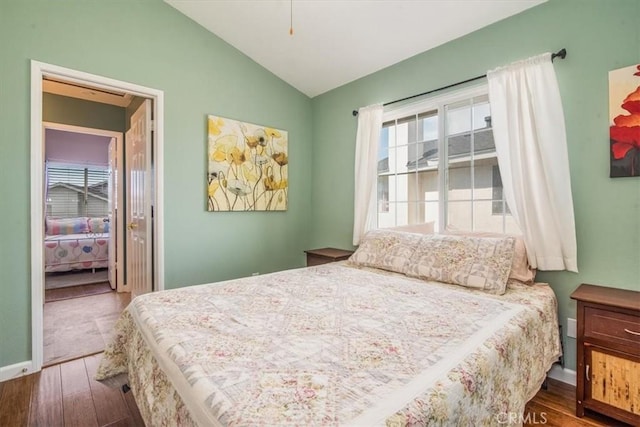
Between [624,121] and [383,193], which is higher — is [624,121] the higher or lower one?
the higher one

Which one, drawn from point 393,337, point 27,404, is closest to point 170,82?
point 27,404

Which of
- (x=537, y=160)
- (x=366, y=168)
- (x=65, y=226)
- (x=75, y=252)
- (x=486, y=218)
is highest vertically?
(x=366, y=168)

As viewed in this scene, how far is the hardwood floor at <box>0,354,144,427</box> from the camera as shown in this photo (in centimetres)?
165

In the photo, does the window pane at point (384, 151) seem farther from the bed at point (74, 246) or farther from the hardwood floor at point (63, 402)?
the bed at point (74, 246)

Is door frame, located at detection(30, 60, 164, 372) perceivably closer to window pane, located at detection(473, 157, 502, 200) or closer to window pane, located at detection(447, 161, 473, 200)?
window pane, located at detection(447, 161, 473, 200)

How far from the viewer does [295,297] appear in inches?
70.3

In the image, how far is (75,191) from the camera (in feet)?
21.9

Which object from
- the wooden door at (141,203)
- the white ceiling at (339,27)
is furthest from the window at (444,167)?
the wooden door at (141,203)

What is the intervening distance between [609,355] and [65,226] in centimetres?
775

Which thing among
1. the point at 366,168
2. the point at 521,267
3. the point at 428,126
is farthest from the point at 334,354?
the point at 428,126

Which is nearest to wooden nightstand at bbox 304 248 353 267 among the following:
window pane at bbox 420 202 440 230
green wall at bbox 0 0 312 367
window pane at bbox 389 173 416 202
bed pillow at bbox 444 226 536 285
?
green wall at bbox 0 0 312 367

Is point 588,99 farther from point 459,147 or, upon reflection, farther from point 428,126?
point 428,126

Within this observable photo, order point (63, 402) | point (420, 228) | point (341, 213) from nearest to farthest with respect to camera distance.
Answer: point (63, 402) < point (420, 228) < point (341, 213)

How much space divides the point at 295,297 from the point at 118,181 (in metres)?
3.62
